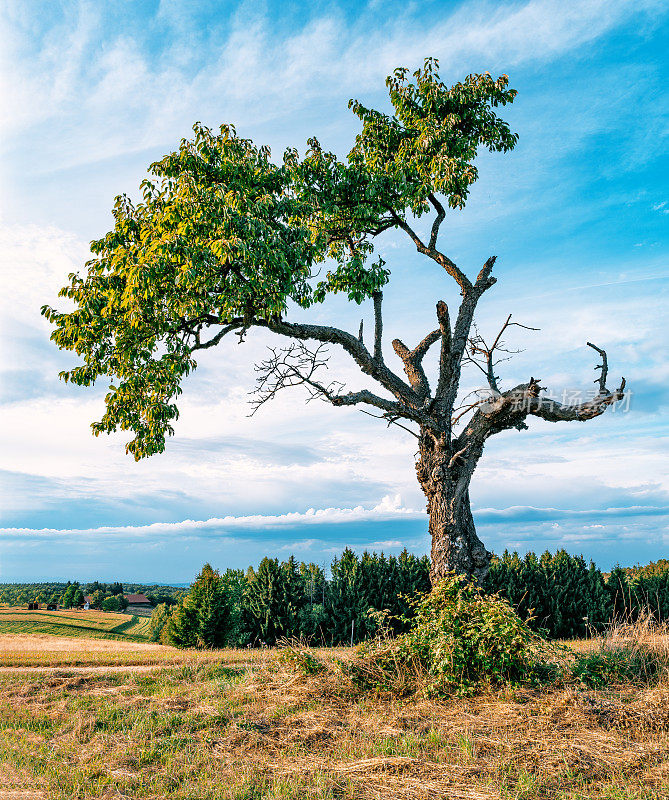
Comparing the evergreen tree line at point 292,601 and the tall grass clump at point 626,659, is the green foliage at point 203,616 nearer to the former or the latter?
the evergreen tree line at point 292,601

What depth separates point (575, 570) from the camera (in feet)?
57.7

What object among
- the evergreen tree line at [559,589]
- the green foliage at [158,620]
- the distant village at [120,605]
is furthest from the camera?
the distant village at [120,605]

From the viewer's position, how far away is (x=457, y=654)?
698cm

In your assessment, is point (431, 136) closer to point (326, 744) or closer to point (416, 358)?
point (416, 358)

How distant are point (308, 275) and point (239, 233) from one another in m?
1.83

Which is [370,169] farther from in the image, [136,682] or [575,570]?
[575,570]

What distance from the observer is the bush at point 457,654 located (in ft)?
23.0

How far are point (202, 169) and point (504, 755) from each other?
8266 mm

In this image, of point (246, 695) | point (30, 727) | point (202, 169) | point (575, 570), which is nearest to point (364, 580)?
point (575, 570)

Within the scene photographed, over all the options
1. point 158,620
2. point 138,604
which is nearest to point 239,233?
point 158,620

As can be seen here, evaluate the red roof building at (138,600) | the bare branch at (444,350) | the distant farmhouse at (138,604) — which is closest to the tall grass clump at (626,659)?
the bare branch at (444,350)

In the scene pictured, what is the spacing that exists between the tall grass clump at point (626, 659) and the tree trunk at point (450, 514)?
6.63 ft

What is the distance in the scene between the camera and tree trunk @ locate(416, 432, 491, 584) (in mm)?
9203

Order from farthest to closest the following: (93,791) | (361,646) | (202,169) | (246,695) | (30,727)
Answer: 1. (202,169)
2. (361,646)
3. (246,695)
4. (30,727)
5. (93,791)
